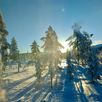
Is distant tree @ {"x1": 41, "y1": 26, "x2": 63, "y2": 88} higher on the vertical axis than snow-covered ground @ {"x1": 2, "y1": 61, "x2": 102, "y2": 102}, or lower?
higher

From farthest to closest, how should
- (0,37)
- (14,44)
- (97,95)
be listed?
(14,44), (0,37), (97,95)

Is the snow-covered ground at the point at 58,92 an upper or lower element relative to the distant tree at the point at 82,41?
lower

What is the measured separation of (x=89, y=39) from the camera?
44750mm

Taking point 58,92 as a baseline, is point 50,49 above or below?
above

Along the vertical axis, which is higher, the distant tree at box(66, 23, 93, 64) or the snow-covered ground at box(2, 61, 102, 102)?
the distant tree at box(66, 23, 93, 64)

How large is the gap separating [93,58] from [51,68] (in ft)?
27.2

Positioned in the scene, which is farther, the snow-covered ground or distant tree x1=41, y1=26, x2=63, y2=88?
distant tree x1=41, y1=26, x2=63, y2=88

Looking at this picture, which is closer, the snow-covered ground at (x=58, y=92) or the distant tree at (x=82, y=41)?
the snow-covered ground at (x=58, y=92)

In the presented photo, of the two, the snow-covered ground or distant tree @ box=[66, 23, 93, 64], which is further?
distant tree @ box=[66, 23, 93, 64]

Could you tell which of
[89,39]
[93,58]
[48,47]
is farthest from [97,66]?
[48,47]

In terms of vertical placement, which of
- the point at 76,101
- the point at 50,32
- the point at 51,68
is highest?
the point at 50,32

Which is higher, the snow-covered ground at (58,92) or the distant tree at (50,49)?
the distant tree at (50,49)

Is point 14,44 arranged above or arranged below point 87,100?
above

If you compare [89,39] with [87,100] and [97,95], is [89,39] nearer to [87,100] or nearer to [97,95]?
[97,95]
